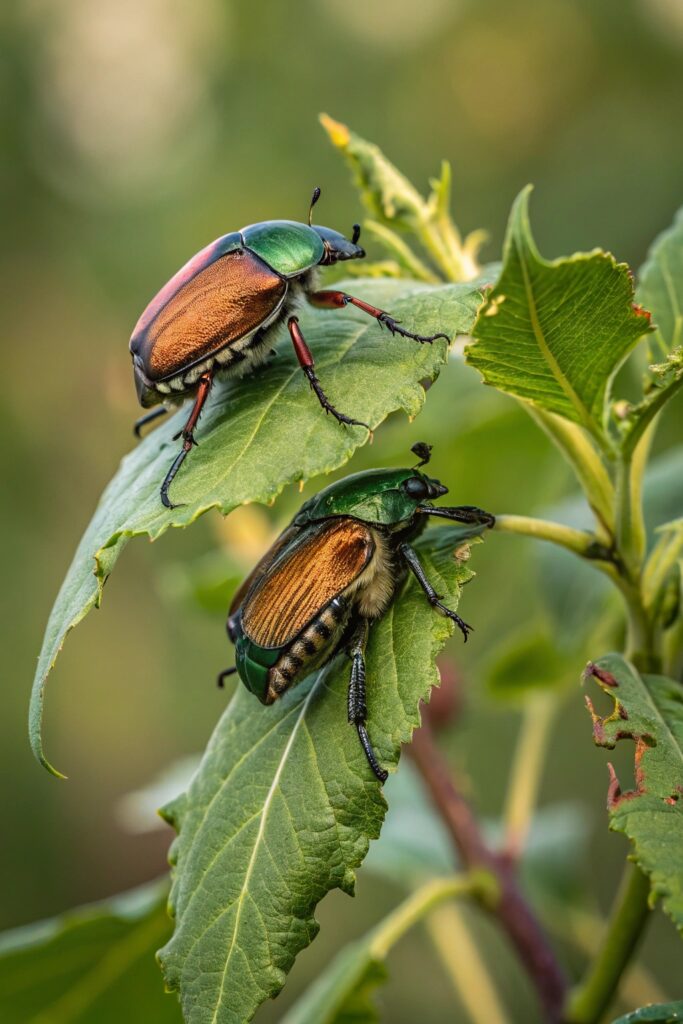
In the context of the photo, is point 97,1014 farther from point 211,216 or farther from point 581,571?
point 211,216

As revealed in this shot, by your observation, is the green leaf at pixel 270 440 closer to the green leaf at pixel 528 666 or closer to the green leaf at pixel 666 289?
the green leaf at pixel 666 289

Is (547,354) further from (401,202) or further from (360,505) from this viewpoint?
(401,202)

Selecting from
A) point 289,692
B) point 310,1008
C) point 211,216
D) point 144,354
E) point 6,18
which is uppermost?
point 6,18

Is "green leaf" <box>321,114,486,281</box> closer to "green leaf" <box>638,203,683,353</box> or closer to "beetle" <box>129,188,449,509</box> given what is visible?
"beetle" <box>129,188,449,509</box>

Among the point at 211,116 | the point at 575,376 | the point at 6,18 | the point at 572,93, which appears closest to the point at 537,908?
the point at 575,376

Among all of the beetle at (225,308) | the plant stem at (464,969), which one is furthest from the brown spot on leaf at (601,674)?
the plant stem at (464,969)

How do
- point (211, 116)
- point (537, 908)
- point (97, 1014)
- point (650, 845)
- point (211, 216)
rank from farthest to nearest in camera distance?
point (211, 116) → point (211, 216) → point (537, 908) → point (97, 1014) → point (650, 845)
